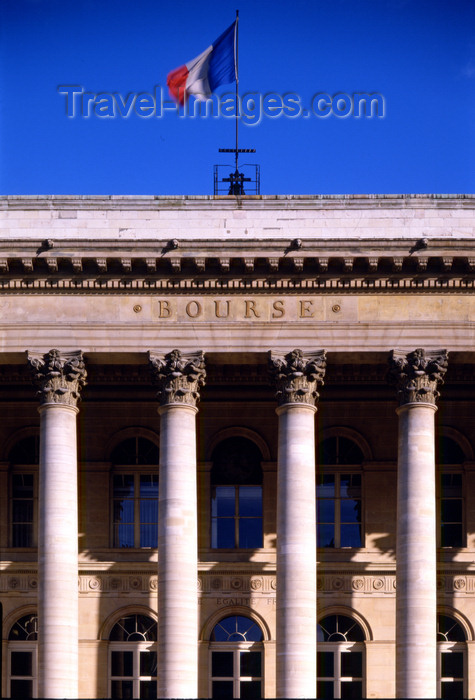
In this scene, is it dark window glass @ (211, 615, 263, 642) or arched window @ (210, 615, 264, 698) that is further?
dark window glass @ (211, 615, 263, 642)

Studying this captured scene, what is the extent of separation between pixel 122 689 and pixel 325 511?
826 cm

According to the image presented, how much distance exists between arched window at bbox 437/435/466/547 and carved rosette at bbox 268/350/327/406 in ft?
23.5

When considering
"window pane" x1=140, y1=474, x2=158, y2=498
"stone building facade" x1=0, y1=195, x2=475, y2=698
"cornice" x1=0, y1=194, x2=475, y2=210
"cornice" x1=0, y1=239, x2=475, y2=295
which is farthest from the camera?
"window pane" x1=140, y1=474, x2=158, y2=498

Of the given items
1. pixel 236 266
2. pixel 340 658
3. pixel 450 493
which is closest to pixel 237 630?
Result: pixel 340 658

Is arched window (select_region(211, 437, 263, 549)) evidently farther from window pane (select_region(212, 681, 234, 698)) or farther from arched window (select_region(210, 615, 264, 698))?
window pane (select_region(212, 681, 234, 698))

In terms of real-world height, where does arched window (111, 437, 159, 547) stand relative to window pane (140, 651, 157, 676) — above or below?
above

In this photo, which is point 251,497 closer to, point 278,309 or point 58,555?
point 278,309

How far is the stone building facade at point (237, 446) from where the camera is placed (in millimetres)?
55281

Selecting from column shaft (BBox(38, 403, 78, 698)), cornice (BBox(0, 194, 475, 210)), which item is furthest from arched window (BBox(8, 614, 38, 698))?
cornice (BBox(0, 194, 475, 210))

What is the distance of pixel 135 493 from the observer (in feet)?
→ 202

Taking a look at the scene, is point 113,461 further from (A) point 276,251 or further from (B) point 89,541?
(A) point 276,251

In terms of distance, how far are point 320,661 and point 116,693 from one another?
623 centimetres

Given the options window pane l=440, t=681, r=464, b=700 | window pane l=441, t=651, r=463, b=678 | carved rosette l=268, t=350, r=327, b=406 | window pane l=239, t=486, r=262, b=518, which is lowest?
window pane l=440, t=681, r=464, b=700

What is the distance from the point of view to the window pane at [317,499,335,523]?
6125 centimetres
